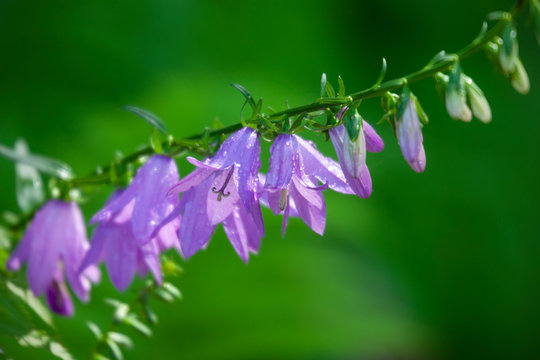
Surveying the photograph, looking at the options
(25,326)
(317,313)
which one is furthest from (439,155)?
(25,326)

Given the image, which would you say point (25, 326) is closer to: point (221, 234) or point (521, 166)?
point (221, 234)

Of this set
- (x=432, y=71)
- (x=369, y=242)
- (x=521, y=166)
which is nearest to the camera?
(x=432, y=71)

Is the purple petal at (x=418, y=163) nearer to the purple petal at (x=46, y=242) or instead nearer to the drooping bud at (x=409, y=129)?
the drooping bud at (x=409, y=129)

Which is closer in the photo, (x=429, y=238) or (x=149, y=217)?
(x=149, y=217)

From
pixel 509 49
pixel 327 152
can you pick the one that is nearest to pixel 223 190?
pixel 509 49

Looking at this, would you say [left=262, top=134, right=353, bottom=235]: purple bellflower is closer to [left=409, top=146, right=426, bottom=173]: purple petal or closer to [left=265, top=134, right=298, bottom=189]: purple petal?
[left=265, top=134, right=298, bottom=189]: purple petal

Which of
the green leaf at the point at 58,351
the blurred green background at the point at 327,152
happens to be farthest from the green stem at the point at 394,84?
the blurred green background at the point at 327,152
